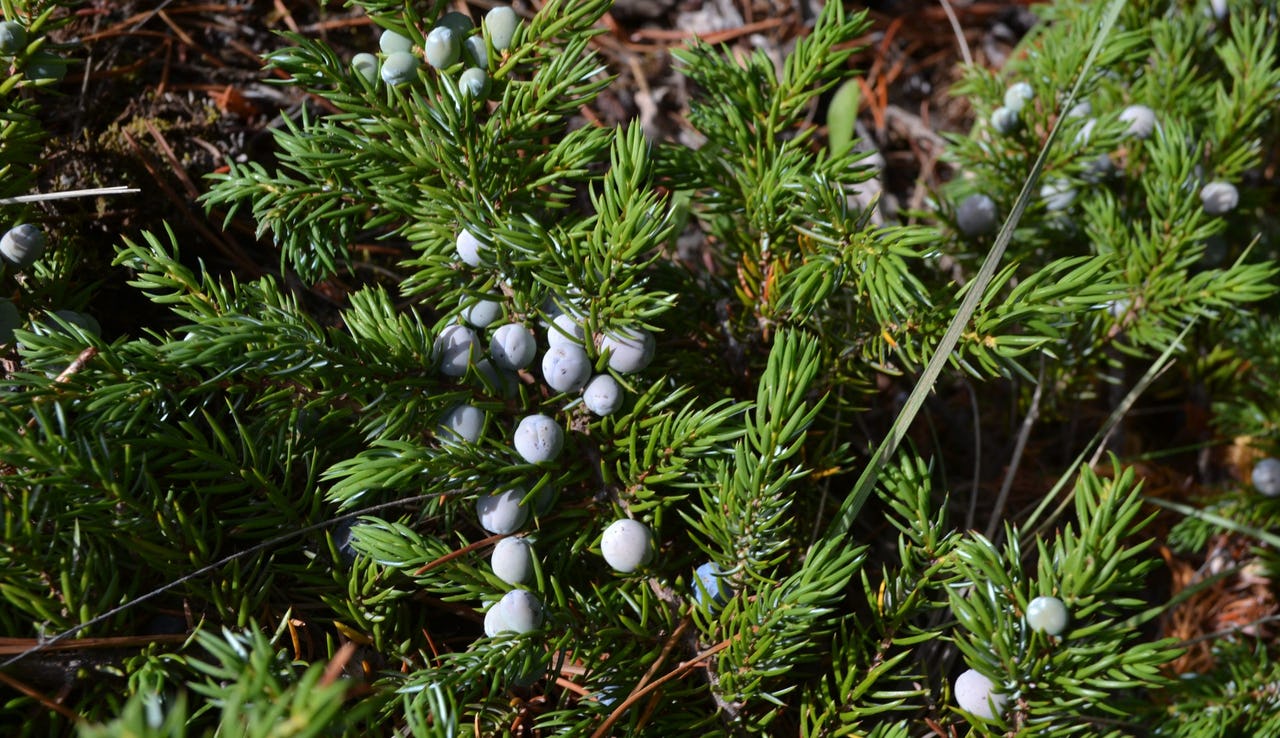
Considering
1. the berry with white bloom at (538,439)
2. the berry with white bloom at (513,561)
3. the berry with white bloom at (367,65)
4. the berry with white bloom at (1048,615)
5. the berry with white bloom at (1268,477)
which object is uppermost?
the berry with white bloom at (367,65)

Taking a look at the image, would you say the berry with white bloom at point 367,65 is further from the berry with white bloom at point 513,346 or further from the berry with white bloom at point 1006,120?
the berry with white bloom at point 1006,120

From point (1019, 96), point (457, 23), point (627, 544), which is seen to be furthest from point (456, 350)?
point (1019, 96)

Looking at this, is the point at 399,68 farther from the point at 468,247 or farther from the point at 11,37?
the point at 11,37

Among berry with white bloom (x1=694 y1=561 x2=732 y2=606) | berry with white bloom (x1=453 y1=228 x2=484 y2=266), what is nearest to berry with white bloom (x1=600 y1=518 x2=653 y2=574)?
berry with white bloom (x1=694 y1=561 x2=732 y2=606)

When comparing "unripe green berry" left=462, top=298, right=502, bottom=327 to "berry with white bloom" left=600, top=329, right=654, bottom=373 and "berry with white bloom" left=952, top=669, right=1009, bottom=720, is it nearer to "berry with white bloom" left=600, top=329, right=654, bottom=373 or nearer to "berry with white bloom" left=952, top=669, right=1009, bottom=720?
"berry with white bloom" left=600, top=329, right=654, bottom=373

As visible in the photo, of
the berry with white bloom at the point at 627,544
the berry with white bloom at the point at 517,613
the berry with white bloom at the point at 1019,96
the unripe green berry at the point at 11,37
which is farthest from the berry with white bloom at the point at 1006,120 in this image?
the unripe green berry at the point at 11,37
